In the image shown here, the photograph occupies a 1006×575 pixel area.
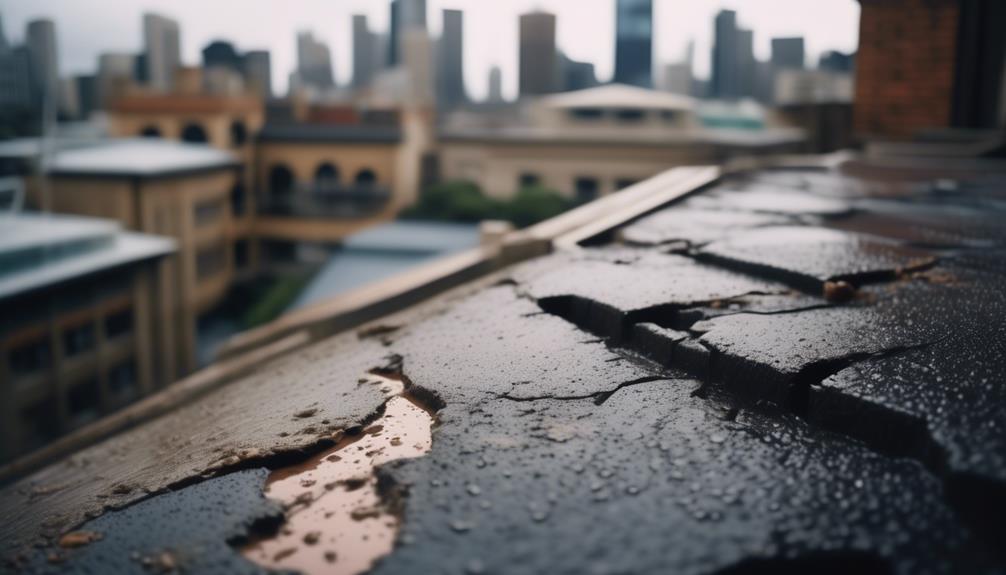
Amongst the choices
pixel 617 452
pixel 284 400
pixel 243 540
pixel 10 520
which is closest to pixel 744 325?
pixel 617 452

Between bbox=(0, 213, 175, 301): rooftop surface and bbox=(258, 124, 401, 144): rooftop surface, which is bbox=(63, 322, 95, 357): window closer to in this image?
bbox=(0, 213, 175, 301): rooftop surface

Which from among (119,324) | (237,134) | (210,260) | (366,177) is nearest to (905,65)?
(119,324)

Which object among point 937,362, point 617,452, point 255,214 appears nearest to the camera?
point 617,452

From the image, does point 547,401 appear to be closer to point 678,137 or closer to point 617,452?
point 617,452

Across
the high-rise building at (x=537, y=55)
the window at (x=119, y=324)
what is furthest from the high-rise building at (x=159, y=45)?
the window at (x=119, y=324)

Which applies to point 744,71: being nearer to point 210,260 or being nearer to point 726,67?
point 726,67

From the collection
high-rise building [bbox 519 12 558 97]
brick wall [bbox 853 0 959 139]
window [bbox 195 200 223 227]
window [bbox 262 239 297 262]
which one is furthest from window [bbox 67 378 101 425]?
high-rise building [bbox 519 12 558 97]
